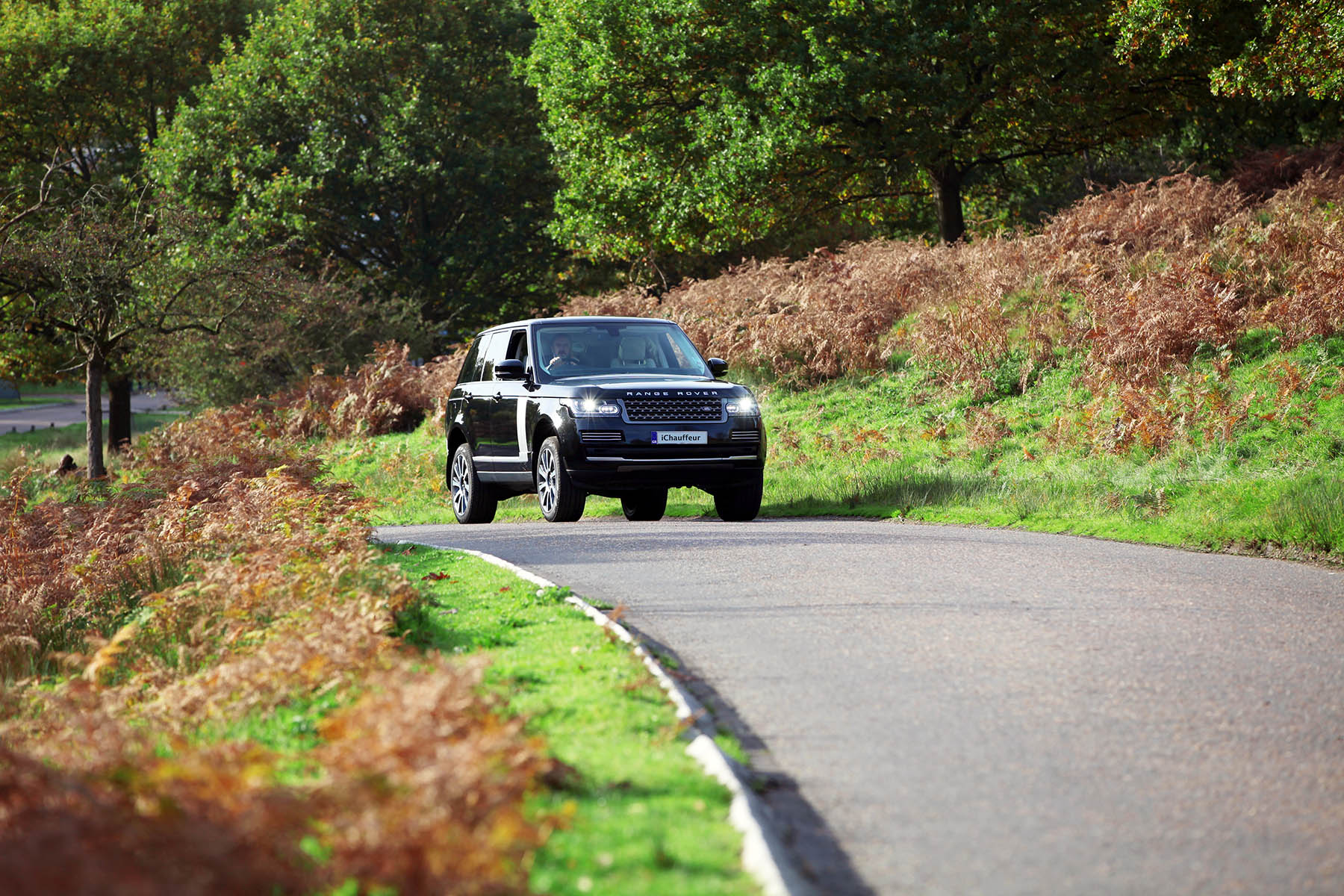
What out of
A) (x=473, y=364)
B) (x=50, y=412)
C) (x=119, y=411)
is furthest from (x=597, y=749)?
(x=50, y=412)

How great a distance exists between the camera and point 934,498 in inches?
622

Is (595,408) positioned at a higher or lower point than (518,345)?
lower

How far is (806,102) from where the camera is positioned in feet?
85.9

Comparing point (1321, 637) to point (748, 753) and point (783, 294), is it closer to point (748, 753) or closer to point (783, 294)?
point (748, 753)

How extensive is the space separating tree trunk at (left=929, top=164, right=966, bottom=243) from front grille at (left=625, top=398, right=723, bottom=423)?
1687 cm

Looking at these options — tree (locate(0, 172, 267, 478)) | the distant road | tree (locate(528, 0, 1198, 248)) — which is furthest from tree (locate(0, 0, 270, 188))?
tree (locate(528, 0, 1198, 248))

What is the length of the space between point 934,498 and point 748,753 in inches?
416

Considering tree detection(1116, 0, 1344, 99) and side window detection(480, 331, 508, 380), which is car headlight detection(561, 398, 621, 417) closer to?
side window detection(480, 331, 508, 380)

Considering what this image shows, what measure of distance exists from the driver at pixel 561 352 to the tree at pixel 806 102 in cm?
1247

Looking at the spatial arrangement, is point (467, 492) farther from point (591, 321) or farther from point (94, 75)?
point (94, 75)

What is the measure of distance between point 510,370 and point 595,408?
4.36ft

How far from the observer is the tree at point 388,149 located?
1460 inches

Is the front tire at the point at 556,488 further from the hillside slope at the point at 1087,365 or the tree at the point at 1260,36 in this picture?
the tree at the point at 1260,36

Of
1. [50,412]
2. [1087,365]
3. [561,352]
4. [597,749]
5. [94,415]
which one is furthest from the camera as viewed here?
[50,412]
